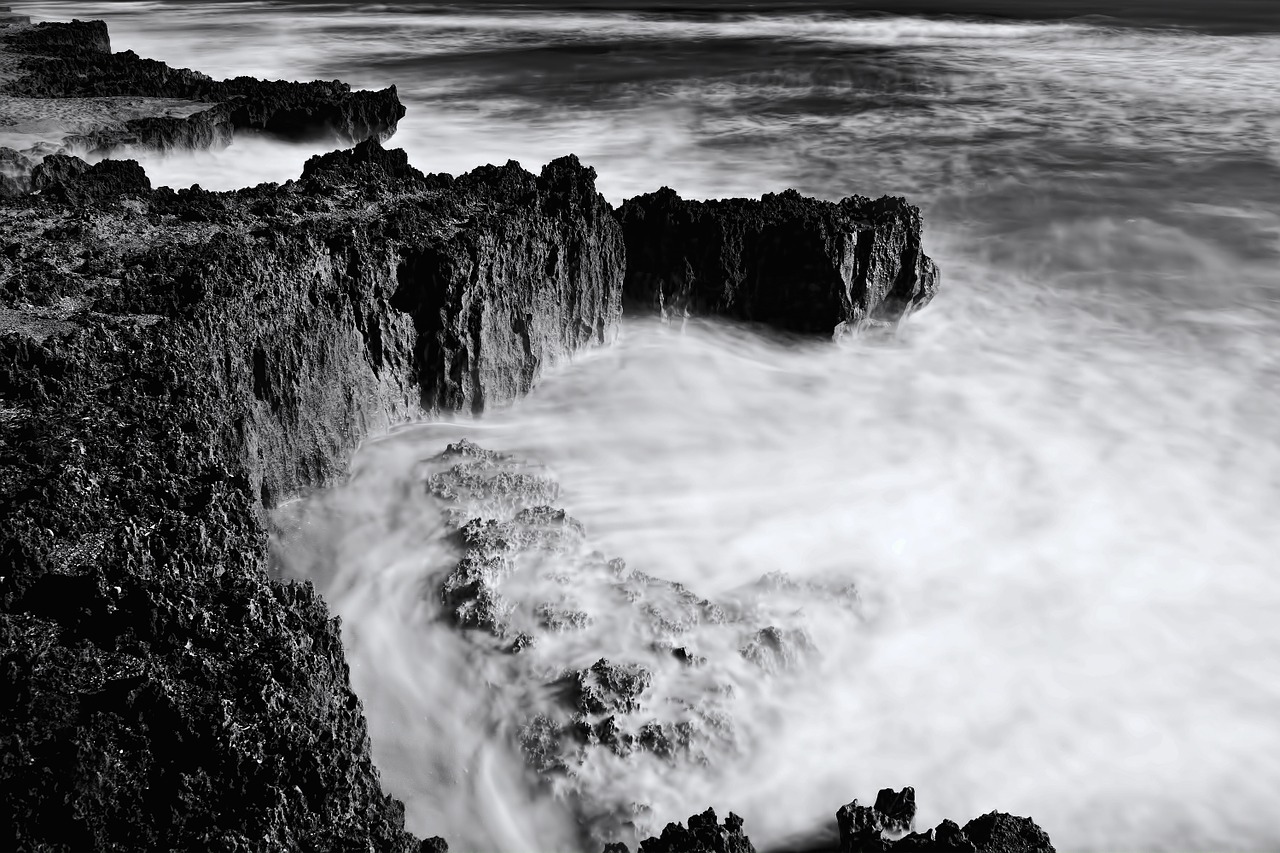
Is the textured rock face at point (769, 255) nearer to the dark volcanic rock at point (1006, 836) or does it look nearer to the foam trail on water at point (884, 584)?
the foam trail on water at point (884, 584)

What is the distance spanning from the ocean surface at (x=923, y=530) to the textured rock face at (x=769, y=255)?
0.89 feet

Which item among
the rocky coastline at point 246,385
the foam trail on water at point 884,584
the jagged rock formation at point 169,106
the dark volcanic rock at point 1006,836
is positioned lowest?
the foam trail on water at point 884,584

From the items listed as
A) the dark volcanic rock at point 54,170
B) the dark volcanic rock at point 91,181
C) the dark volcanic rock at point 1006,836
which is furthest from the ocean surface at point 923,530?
the dark volcanic rock at point 91,181

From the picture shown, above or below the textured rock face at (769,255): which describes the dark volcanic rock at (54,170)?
above

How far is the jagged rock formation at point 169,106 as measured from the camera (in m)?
10.3

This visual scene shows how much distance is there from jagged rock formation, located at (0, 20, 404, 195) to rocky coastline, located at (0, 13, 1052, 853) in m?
0.10

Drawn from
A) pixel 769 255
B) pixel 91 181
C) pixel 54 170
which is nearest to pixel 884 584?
pixel 769 255

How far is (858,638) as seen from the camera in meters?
5.14

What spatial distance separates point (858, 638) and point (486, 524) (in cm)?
206

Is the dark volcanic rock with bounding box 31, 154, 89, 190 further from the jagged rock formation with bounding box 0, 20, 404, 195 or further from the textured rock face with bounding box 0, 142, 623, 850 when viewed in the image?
the jagged rock formation with bounding box 0, 20, 404, 195

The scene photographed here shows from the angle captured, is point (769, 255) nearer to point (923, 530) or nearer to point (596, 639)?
point (923, 530)

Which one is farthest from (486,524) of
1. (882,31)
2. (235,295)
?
(882,31)

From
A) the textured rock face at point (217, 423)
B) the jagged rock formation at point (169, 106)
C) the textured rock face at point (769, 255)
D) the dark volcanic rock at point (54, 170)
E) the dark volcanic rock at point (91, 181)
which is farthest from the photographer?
the jagged rock formation at point (169, 106)

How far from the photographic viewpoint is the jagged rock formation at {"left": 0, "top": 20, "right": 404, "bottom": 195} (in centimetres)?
1034
